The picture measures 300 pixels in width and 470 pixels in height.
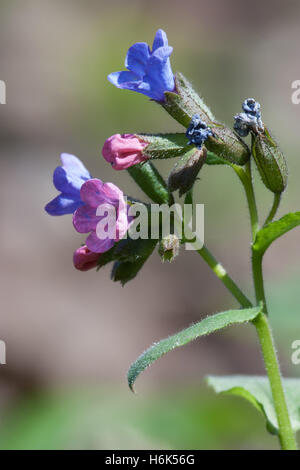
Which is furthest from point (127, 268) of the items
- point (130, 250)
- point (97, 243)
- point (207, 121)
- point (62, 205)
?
point (207, 121)

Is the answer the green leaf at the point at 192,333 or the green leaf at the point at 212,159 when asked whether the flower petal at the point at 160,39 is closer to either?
the green leaf at the point at 212,159

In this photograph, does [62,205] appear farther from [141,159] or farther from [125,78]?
[125,78]

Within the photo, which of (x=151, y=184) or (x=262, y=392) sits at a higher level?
(x=151, y=184)

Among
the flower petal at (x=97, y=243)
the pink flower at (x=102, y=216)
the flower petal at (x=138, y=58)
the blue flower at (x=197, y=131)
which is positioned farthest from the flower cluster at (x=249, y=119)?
the flower petal at (x=97, y=243)

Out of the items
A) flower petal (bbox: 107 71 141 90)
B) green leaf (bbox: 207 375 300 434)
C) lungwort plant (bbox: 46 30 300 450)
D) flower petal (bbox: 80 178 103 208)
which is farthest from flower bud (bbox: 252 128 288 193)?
green leaf (bbox: 207 375 300 434)

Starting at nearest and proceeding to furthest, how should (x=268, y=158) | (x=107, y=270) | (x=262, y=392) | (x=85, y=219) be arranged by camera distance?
1. (x=85, y=219)
2. (x=268, y=158)
3. (x=262, y=392)
4. (x=107, y=270)

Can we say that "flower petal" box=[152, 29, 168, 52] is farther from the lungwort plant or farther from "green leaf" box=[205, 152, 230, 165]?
"green leaf" box=[205, 152, 230, 165]
